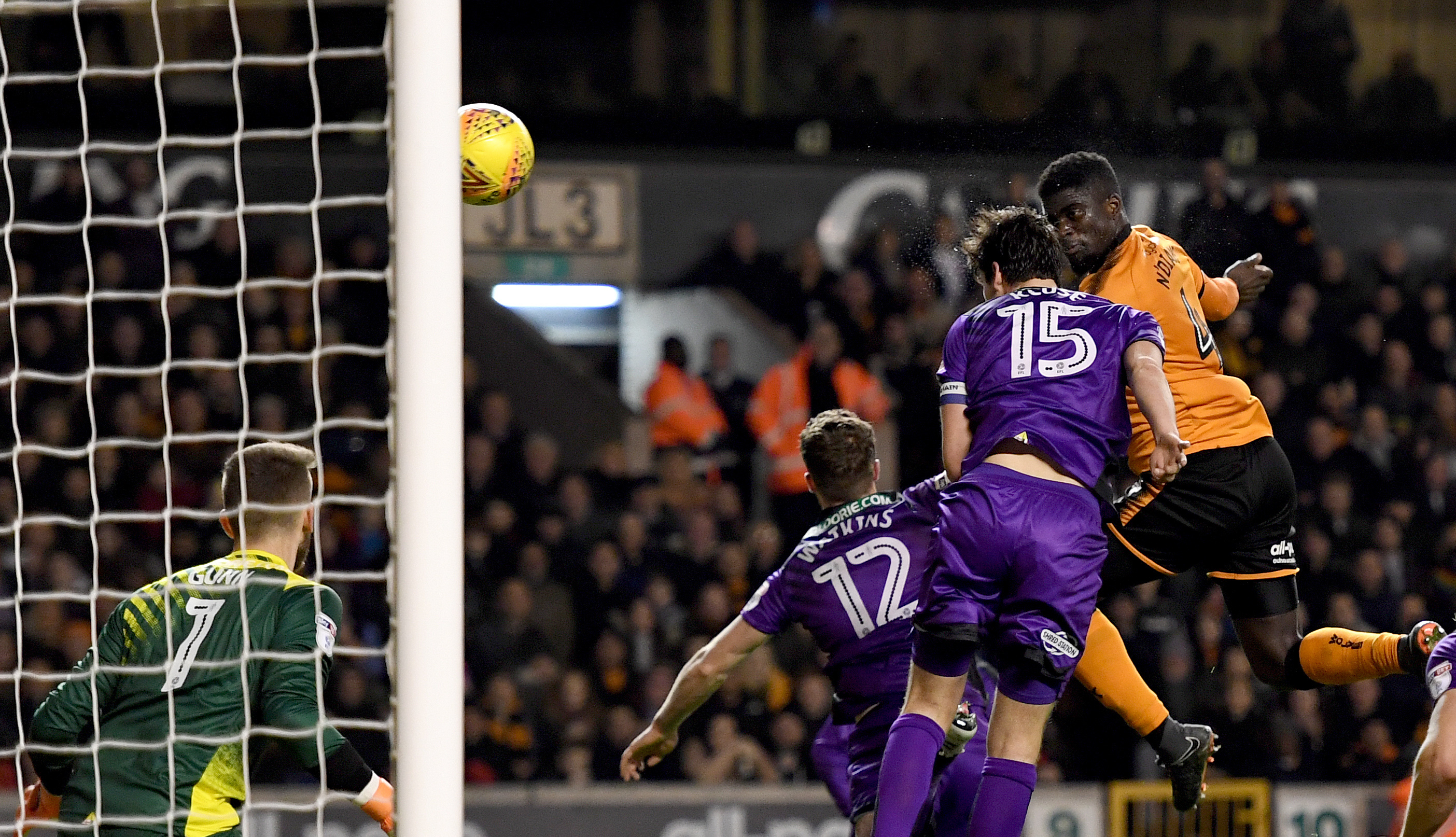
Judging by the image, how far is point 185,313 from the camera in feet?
33.7

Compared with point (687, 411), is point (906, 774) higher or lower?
lower

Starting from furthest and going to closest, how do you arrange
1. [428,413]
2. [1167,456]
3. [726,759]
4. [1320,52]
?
[1320,52] < [726,759] < [1167,456] < [428,413]

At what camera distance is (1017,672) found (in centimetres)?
420

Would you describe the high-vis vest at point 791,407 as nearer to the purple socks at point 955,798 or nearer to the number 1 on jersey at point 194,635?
the purple socks at point 955,798

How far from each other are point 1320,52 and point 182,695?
9.89 meters

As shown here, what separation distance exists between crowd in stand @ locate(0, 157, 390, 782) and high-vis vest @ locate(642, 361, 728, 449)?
5.69ft

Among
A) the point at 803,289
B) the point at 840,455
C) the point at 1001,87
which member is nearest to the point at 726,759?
the point at 803,289

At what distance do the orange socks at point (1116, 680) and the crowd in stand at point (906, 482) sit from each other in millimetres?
4287

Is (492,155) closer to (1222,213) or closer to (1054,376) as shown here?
(1054,376)

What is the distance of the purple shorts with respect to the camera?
416cm

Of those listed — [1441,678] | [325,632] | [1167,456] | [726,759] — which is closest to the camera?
[1167,456]

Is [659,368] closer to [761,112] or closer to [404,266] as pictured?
[761,112]

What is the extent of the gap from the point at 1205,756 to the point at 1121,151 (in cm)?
683

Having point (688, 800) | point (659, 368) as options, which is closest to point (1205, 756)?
point (688, 800)
